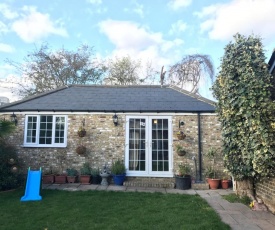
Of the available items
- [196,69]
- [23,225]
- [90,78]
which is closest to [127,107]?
[23,225]

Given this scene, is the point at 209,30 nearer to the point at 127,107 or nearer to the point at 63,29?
the point at 127,107

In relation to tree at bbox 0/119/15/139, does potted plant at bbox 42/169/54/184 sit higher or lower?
lower

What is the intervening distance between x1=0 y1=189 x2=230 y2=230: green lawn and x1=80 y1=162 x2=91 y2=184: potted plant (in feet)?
5.05

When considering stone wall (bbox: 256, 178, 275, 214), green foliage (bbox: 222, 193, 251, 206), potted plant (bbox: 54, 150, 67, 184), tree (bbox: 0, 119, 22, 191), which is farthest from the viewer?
potted plant (bbox: 54, 150, 67, 184)

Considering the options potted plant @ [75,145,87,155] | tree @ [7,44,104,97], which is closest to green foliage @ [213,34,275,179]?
potted plant @ [75,145,87,155]

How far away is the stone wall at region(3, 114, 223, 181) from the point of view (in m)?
9.38

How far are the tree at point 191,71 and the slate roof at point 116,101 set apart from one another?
634cm

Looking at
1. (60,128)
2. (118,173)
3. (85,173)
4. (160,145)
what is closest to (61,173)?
(85,173)

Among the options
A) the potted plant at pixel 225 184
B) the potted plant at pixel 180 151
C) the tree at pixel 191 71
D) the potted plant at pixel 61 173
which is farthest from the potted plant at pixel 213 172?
the tree at pixel 191 71

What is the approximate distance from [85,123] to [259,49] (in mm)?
6865

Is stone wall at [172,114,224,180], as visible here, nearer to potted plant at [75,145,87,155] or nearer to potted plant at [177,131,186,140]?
potted plant at [177,131,186,140]

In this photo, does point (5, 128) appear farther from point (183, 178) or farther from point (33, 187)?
point (183, 178)

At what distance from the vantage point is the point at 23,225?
15.0ft

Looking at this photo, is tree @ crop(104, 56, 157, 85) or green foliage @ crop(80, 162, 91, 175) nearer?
green foliage @ crop(80, 162, 91, 175)
